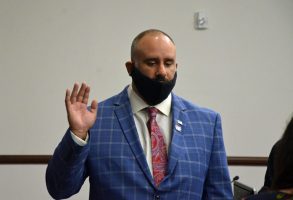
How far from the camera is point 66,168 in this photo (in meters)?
1.54

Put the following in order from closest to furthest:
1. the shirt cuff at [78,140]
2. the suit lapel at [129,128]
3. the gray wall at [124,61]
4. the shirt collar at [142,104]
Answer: the shirt cuff at [78,140]
the suit lapel at [129,128]
the shirt collar at [142,104]
the gray wall at [124,61]

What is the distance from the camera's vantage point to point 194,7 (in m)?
3.17

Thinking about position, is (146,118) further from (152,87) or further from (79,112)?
(79,112)

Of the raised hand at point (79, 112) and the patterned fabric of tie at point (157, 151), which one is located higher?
the raised hand at point (79, 112)

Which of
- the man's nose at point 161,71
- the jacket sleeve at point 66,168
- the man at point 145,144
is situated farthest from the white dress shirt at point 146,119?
the jacket sleeve at point 66,168

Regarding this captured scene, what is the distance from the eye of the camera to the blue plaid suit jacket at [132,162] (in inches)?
62.1

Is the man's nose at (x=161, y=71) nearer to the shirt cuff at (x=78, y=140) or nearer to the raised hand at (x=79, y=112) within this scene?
the raised hand at (x=79, y=112)

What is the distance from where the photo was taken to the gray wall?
3047 mm

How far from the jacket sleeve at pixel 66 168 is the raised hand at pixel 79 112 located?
38mm

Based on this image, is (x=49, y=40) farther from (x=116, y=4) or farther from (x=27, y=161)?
(x=27, y=161)

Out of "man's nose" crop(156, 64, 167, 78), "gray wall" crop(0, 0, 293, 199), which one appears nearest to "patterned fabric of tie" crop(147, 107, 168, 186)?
"man's nose" crop(156, 64, 167, 78)

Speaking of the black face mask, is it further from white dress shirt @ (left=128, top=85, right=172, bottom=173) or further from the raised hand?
the raised hand

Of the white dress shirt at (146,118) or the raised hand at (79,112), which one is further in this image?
the white dress shirt at (146,118)

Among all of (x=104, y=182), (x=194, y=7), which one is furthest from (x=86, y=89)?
(x=194, y=7)
